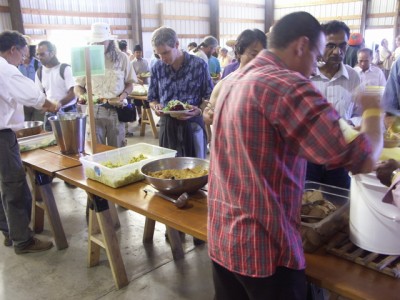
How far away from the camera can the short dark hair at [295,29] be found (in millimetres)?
1023

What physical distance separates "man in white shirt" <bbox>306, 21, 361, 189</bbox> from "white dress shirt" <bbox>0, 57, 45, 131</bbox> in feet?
5.79

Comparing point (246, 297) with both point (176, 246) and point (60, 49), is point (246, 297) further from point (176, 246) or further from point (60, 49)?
point (60, 49)

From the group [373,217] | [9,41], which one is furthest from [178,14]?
Result: [373,217]

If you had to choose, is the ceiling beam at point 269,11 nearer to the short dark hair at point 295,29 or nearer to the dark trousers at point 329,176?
the dark trousers at point 329,176

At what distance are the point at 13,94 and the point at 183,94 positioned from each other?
3.84 ft

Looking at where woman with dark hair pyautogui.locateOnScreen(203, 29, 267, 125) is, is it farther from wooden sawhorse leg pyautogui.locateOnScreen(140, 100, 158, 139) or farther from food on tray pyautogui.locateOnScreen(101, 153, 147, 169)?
wooden sawhorse leg pyautogui.locateOnScreen(140, 100, 158, 139)

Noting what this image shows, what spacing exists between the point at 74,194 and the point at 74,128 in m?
1.43

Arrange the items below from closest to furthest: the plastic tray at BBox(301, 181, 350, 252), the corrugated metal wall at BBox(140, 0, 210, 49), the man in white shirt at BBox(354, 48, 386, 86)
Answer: the plastic tray at BBox(301, 181, 350, 252) → the man in white shirt at BBox(354, 48, 386, 86) → the corrugated metal wall at BBox(140, 0, 210, 49)

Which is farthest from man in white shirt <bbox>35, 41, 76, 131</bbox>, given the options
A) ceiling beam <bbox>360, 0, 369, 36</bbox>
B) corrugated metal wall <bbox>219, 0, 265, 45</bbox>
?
ceiling beam <bbox>360, 0, 369, 36</bbox>

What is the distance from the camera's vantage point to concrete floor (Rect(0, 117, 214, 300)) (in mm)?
2338

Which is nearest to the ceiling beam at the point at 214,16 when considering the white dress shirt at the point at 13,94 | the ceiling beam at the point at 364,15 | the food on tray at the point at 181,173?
the ceiling beam at the point at 364,15

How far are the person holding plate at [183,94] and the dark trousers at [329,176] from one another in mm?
1001

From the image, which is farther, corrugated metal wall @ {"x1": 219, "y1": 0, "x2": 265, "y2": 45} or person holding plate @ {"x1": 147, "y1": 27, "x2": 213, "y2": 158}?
corrugated metal wall @ {"x1": 219, "y1": 0, "x2": 265, "y2": 45}

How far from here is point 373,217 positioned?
117 cm
